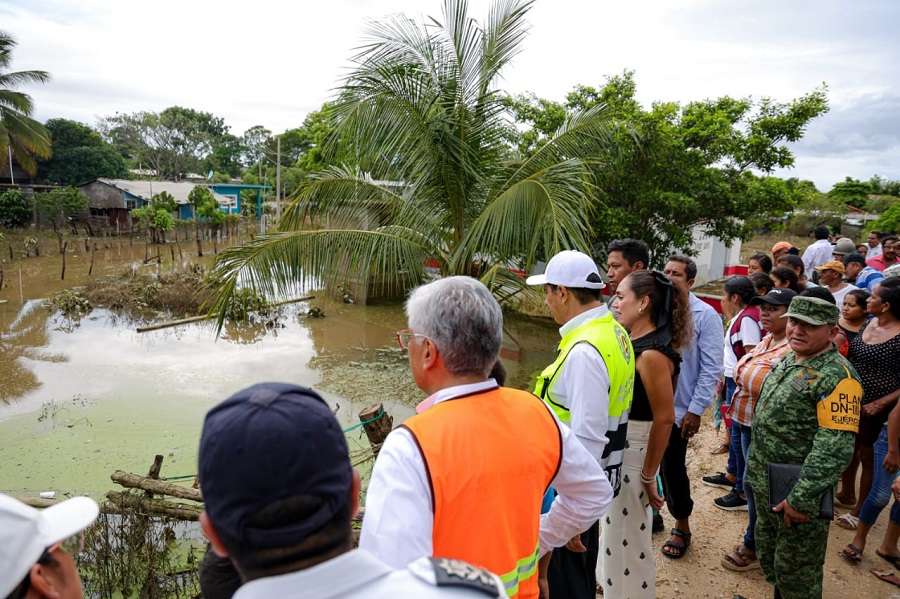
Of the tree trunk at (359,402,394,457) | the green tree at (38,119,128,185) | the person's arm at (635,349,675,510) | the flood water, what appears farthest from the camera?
the green tree at (38,119,128,185)

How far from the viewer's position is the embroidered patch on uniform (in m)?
2.53

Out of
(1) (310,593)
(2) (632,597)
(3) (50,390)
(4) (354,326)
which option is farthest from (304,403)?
(4) (354,326)

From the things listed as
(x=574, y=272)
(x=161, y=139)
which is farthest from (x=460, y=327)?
(x=161, y=139)

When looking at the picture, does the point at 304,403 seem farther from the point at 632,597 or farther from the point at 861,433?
the point at 861,433

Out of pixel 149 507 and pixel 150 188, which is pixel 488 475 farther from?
pixel 150 188

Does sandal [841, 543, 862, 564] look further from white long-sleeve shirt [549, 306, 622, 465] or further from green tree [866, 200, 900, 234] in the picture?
green tree [866, 200, 900, 234]

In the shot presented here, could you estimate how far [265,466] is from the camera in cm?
88

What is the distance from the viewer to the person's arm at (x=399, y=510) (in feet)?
4.01

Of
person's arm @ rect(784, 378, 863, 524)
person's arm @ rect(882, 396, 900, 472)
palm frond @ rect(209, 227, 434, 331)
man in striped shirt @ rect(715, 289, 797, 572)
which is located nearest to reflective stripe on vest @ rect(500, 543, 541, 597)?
person's arm @ rect(784, 378, 863, 524)

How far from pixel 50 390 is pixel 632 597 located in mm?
10428

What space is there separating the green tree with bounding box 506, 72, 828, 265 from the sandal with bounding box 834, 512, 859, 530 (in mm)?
7462

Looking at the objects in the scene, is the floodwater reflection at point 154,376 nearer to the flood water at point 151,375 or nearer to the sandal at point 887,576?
the flood water at point 151,375

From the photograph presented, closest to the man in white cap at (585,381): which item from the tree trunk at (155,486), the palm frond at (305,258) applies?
the tree trunk at (155,486)

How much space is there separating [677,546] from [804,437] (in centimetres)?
144
